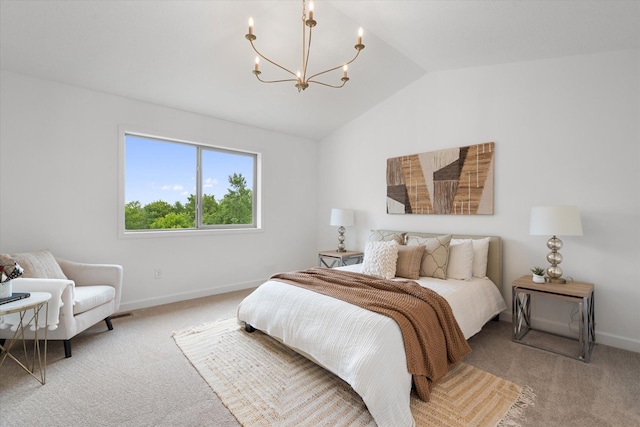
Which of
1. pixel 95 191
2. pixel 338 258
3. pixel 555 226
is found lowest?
pixel 338 258

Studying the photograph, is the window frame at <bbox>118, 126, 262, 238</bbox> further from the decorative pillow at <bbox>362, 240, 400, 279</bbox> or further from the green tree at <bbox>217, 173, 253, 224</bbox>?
the decorative pillow at <bbox>362, 240, 400, 279</bbox>

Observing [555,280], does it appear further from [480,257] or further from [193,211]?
[193,211]

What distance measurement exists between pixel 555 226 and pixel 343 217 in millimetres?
2516

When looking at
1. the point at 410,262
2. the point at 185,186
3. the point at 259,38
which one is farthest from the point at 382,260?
the point at 185,186

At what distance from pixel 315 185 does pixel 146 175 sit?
2.59m

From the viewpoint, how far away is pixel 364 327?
195 cm

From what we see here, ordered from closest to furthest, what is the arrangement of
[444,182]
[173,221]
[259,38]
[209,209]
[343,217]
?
[259,38] → [444,182] → [173,221] → [209,209] → [343,217]

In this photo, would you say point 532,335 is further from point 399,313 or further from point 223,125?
point 223,125

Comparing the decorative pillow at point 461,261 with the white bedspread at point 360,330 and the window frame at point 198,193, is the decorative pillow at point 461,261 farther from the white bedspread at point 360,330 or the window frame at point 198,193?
the window frame at point 198,193

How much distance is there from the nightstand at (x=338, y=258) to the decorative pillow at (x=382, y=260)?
3.56 ft

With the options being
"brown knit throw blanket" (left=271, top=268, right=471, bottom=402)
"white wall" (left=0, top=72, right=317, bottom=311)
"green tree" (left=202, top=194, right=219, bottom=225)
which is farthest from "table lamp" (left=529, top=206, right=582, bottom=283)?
"green tree" (left=202, top=194, right=219, bottom=225)

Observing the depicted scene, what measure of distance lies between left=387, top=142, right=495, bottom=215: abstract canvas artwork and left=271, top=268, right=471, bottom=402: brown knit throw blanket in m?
1.51

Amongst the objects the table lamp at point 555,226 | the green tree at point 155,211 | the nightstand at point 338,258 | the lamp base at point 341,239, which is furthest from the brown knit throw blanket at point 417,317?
the green tree at point 155,211

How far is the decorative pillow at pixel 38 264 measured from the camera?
2.58m
